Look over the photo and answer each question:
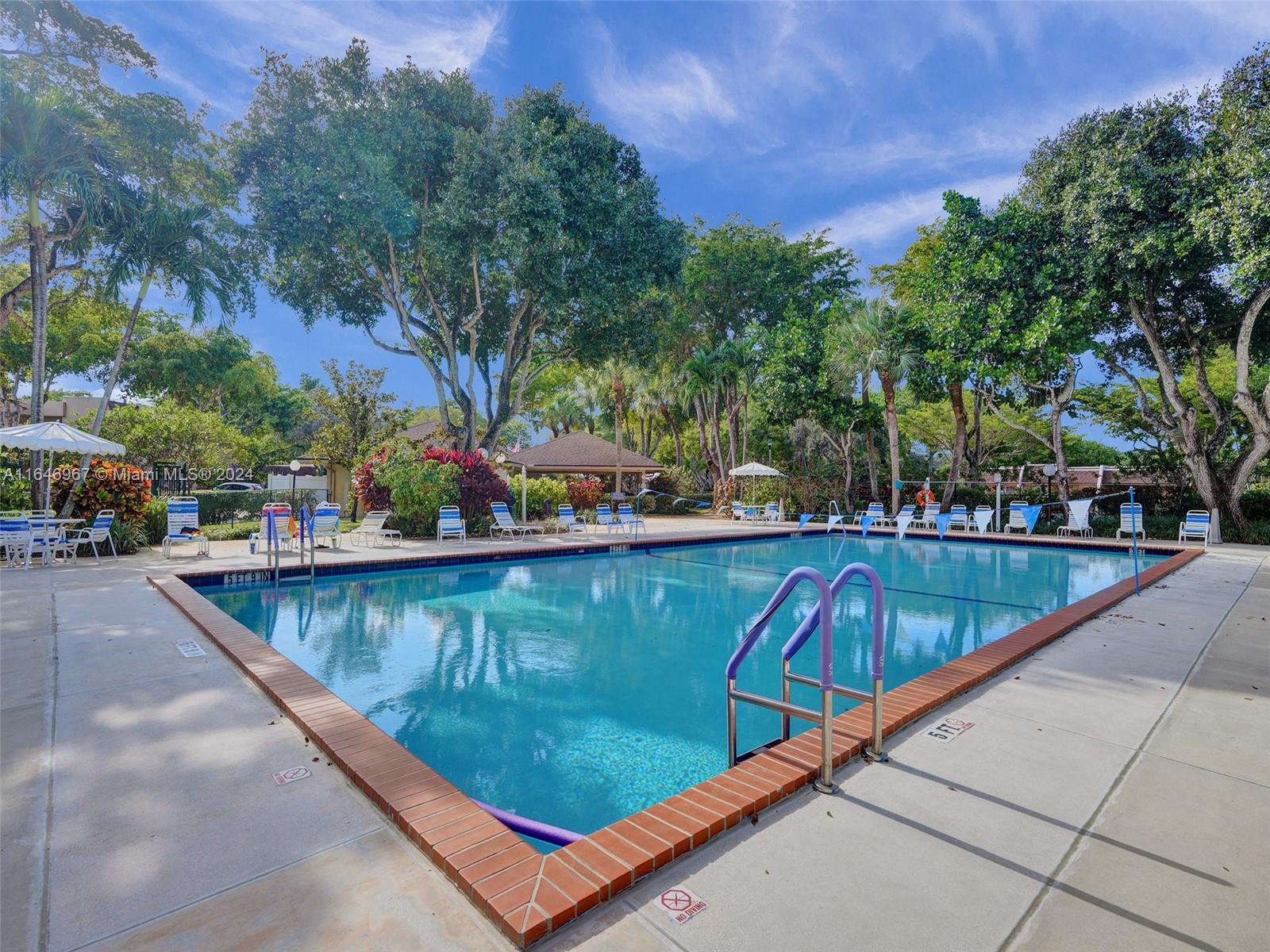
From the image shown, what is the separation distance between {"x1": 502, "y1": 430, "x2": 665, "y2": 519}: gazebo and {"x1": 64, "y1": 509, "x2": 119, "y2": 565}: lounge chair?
17.2m

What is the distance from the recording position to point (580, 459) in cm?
2861

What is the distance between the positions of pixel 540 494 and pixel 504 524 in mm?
5265

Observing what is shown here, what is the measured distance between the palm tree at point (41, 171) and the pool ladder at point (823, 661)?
13.5 m

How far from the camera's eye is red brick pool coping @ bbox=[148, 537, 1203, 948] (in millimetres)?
2012

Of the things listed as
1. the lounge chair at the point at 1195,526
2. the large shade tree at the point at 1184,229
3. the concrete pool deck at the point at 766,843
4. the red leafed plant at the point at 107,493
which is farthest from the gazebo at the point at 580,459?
the concrete pool deck at the point at 766,843

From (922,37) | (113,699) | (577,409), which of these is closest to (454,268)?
(922,37)

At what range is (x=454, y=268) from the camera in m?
16.8

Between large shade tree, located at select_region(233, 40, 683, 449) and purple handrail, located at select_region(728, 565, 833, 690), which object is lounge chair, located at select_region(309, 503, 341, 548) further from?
purple handrail, located at select_region(728, 565, 833, 690)

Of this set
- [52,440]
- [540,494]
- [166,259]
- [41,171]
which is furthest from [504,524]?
[41,171]

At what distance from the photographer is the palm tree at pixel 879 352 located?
20.0m

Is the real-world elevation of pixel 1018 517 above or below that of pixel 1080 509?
below

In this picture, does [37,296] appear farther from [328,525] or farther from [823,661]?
[823,661]

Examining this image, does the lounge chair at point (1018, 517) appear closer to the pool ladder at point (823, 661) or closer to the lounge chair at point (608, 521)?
the lounge chair at point (608, 521)

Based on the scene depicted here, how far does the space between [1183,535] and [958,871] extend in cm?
1855
